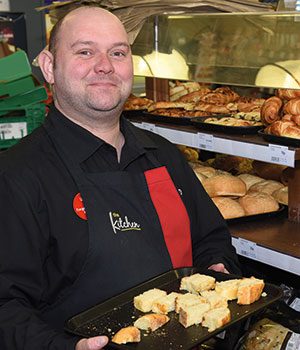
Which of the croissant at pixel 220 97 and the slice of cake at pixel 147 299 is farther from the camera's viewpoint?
the croissant at pixel 220 97

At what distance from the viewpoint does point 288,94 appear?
9.37ft

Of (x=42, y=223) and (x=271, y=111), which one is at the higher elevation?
(x=271, y=111)

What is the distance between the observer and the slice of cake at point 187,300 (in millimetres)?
1915

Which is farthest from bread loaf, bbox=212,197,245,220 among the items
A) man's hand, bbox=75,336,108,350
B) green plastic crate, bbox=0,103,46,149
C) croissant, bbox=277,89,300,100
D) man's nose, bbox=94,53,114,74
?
green plastic crate, bbox=0,103,46,149

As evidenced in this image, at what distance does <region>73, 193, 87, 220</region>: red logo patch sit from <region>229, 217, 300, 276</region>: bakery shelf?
830mm

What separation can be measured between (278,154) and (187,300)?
808 millimetres

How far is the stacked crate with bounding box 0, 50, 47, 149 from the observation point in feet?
12.7

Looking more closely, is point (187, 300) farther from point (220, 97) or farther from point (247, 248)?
point (220, 97)

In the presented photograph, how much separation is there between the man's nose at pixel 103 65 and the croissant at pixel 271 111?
0.90 metres

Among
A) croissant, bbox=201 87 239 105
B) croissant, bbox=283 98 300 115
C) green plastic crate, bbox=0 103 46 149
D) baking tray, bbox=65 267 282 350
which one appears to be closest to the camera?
baking tray, bbox=65 267 282 350

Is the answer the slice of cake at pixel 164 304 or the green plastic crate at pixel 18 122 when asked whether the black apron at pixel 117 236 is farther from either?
the green plastic crate at pixel 18 122

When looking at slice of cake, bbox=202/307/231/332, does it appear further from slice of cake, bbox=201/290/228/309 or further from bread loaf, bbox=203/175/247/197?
bread loaf, bbox=203/175/247/197

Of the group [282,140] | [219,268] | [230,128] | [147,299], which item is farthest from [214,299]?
[230,128]

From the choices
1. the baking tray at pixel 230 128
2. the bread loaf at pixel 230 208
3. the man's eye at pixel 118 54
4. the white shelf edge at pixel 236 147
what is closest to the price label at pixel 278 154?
the white shelf edge at pixel 236 147
